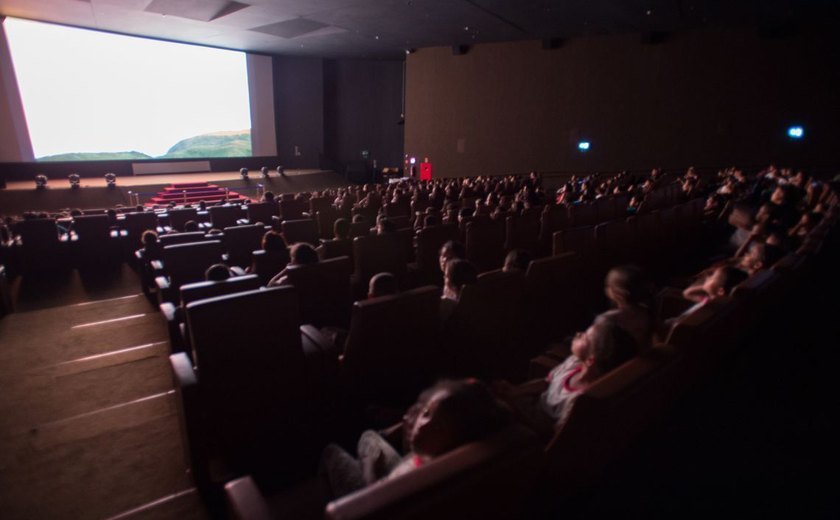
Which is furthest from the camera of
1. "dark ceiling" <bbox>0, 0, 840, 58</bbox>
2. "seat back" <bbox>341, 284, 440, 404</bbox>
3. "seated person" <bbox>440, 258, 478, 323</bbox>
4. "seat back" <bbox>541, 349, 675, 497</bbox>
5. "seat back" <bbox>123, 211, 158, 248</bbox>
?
"dark ceiling" <bbox>0, 0, 840, 58</bbox>

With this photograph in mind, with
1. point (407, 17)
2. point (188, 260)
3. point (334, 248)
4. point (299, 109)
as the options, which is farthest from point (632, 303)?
point (299, 109)

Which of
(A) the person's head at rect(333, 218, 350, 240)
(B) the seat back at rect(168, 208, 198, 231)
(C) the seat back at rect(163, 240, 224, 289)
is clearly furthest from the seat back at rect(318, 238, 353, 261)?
(B) the seat back at rect(168, 208, 198, 231)

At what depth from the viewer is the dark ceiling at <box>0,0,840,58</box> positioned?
827 cm

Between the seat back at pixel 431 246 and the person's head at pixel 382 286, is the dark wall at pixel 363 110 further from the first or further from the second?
the person's head at pixel 382 286

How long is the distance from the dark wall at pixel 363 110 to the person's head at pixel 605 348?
1741cm

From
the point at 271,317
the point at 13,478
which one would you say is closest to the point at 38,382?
the point at 13,478

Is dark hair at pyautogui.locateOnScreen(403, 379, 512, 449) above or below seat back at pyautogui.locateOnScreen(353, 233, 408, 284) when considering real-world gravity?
above

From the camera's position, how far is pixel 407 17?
9812 mm

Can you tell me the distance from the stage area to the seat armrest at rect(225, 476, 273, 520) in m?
12.6

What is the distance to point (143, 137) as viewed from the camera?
1375 centimetres

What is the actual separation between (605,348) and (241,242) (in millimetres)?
3638

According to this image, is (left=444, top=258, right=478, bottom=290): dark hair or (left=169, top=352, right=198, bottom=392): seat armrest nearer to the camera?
(left=169, top=352, right=198, bottom=392): seat armrest

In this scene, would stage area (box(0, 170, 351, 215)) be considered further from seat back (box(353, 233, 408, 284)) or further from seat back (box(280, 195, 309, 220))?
seat back (box(353, 233, 408, 284))

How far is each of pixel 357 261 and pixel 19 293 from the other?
3720 mm
